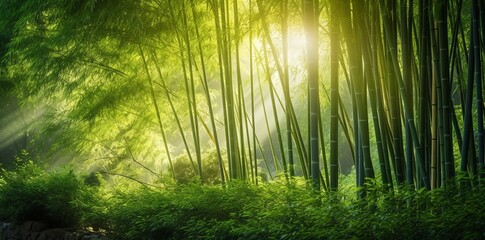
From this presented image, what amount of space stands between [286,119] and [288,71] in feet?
2.74

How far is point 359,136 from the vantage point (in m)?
4.78

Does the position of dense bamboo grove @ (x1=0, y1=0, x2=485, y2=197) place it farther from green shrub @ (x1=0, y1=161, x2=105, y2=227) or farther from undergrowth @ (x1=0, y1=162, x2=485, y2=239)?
green shrub @ (x1=0, y1=161, x2=105, y2=227)

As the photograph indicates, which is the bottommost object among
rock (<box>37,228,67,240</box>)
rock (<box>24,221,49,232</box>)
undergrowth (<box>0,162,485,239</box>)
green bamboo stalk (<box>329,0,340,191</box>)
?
rock (<box>37,228,67,240</box>)

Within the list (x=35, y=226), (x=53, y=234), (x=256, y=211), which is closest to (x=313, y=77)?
(x=256, y=211)

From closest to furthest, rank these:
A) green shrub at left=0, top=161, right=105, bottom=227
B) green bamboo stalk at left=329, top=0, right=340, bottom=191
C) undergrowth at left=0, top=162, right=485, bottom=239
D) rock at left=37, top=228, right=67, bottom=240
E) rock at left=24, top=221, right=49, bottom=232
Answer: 1. undergrowth at left=0, top=162, right=485, bottom=239
2. green bamboo stalk at left=329, top=0, right=340, bottom=191
3. rock at left=37, top=228, right=67, bottom=240
4. green shrub at left=0, top=161, right=105, bottom=227
5. rock at left=24, top=221, right=49, bottom=232

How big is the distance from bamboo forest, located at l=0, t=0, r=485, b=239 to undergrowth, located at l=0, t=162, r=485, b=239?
0.03 feet

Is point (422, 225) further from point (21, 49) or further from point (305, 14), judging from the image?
point (21, 49)

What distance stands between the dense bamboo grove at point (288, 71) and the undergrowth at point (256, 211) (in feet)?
0.75

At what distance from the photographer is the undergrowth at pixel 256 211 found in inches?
121

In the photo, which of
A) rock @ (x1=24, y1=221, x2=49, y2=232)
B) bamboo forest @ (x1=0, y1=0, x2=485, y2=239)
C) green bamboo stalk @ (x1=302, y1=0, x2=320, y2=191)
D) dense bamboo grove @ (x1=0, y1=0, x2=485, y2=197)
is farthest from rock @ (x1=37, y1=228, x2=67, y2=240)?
green bamboo stalk @ (x1=302, y1=0, x2=320, y2=191)

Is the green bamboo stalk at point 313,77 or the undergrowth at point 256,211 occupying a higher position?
the green bamboo stalk at point 313,77

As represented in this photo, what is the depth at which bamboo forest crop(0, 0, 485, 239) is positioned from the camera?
3.66 m

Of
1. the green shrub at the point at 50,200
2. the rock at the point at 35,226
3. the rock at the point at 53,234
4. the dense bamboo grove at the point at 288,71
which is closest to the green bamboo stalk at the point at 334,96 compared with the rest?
the dense bamboo grove at the point at 288,71

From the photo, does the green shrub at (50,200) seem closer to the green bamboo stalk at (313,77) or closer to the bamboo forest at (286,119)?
the bamboo forest at (286,119)
